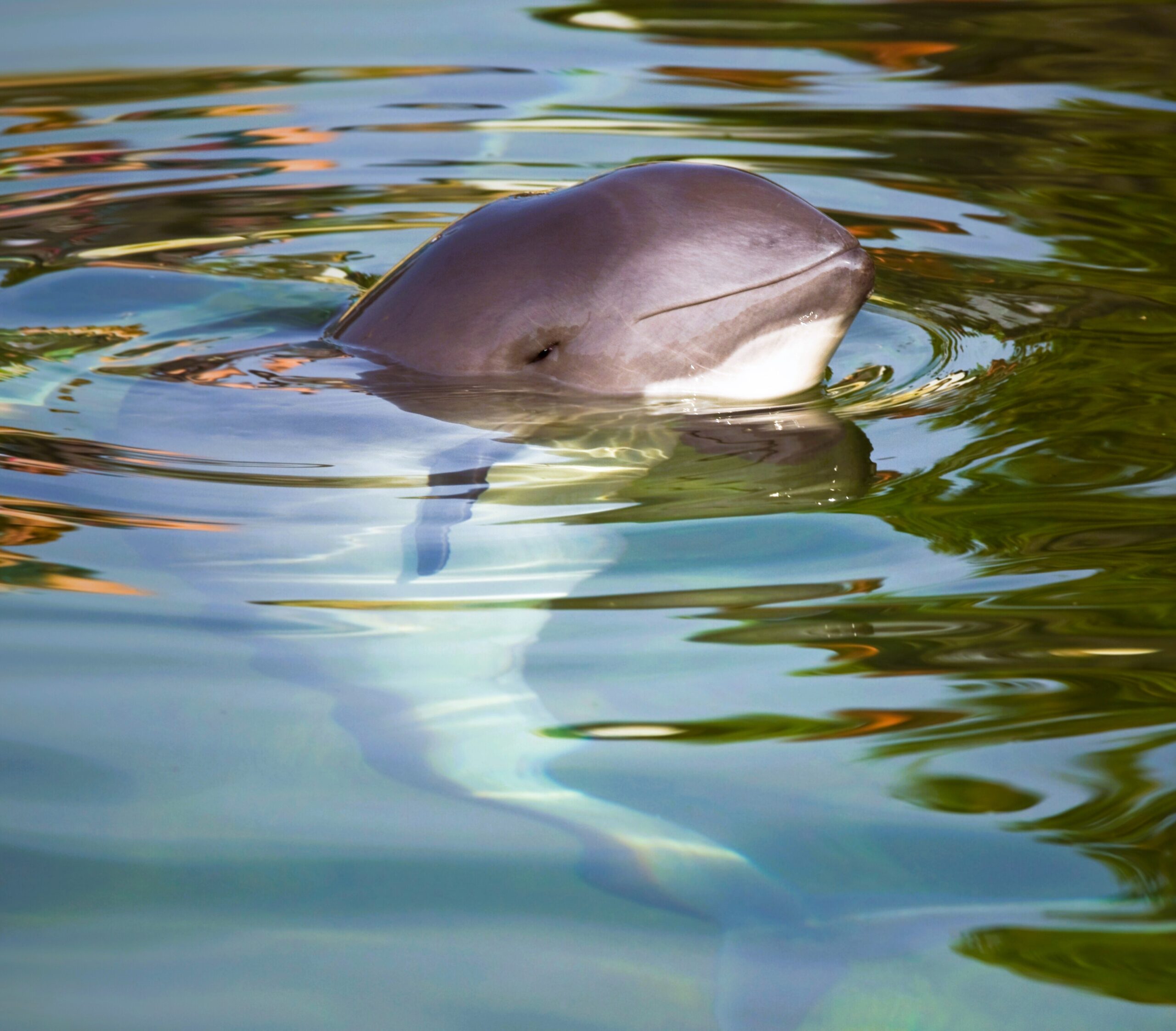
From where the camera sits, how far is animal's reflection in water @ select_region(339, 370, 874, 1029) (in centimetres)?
164

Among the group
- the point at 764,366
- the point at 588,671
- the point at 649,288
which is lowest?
the point at 588,671

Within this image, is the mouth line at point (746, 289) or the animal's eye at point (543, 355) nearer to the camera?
the mouth line at point (746, 289)

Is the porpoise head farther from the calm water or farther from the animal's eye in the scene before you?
the calm water

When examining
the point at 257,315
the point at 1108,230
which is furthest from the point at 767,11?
the point at 257,315

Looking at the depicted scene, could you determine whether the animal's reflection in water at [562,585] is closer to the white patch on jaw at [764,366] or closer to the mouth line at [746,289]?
the white patch on jaw at [764,366]

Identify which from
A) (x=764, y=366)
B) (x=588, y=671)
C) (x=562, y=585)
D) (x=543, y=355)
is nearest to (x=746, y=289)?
(x=764, y=366)

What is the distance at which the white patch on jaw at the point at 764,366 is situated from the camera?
3.07 m

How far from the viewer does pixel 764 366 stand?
3.11m

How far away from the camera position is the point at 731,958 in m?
1.54

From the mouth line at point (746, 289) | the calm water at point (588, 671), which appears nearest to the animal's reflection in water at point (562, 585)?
the calm water at point (588, 671)

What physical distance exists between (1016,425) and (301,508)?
4.60 ft

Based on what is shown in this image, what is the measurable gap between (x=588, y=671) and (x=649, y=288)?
1150mm

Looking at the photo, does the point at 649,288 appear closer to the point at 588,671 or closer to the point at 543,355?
the point at 543,355

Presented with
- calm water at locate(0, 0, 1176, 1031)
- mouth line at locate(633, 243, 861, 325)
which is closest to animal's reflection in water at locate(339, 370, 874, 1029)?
calm water at locate(0, 0, 1176, 1031)
